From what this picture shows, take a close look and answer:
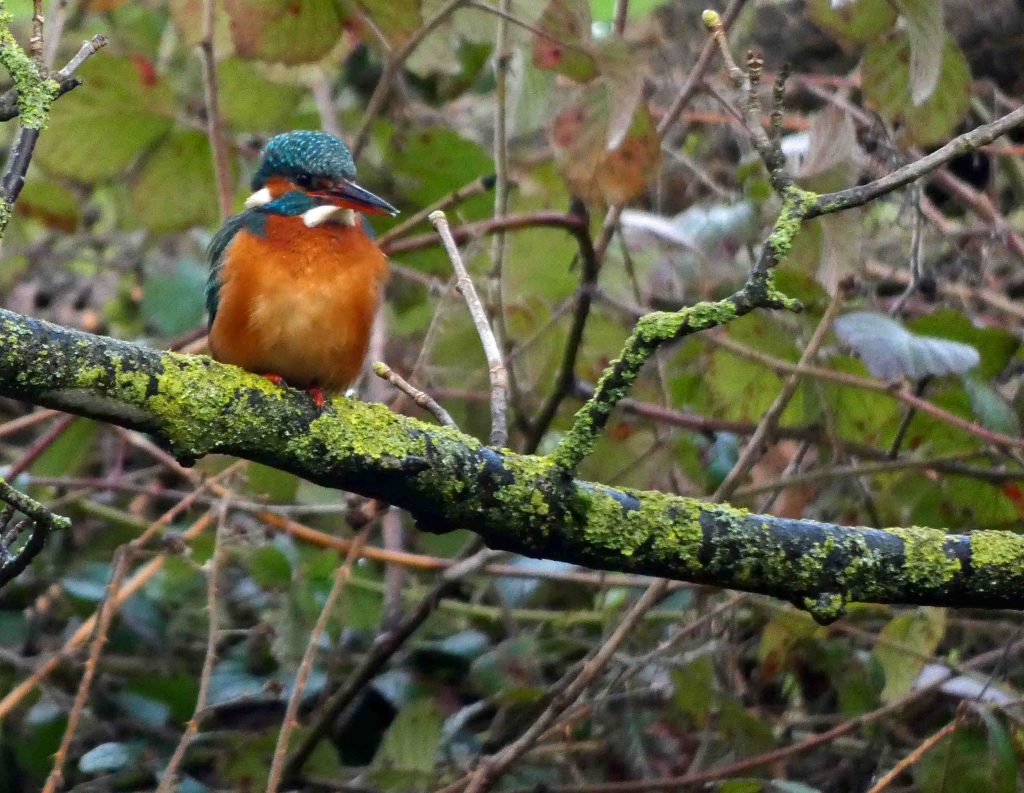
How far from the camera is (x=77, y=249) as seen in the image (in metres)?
4.60

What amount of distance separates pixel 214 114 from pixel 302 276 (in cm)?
87

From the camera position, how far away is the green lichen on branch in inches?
64.6

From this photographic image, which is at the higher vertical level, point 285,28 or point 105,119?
point 285,28

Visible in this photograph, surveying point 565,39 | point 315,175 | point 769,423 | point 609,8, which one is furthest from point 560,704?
point 609,8

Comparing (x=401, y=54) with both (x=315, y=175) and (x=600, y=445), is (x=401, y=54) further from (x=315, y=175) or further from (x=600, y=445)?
(x=600, y=445)

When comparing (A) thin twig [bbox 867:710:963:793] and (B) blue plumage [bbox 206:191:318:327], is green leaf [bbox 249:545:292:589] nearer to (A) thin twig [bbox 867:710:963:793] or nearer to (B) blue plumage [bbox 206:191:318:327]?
(B) blue plumage [bbox 206:191:318:327]

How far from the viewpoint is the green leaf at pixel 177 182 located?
332cm

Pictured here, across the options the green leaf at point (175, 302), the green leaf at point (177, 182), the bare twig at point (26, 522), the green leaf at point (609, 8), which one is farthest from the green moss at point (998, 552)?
the green leaf at point (609, 8)

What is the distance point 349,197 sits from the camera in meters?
2.49

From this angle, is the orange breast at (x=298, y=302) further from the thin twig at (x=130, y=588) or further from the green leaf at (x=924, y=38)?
the green leaf at (x=924, y=38)

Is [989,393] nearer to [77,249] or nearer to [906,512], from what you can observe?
[906,512]

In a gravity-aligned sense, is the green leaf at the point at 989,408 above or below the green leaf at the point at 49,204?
below

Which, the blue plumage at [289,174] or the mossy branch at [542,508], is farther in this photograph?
the blue plumage at [289,174]

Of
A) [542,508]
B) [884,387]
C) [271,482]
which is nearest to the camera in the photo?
[542,508]
